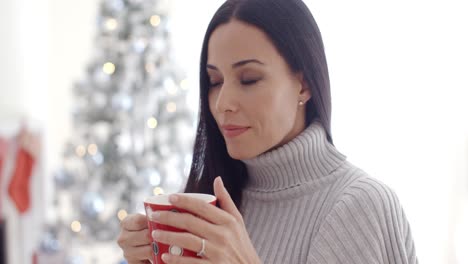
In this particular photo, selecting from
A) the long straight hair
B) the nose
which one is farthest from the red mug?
the long straight hair

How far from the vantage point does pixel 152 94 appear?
9.93 ft

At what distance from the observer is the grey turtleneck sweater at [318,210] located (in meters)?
0.89

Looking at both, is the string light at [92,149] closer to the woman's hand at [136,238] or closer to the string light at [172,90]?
the string light at [172,90]

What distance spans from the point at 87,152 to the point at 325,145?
2121 mm

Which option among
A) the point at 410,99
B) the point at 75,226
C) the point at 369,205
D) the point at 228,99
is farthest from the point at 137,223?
the point at 410,99

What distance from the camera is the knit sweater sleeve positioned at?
876mm

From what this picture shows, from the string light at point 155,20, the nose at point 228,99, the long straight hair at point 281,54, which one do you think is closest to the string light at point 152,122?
the string light at point 155,20

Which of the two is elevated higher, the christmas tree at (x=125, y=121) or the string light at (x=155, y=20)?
the string light at (x=155, y=20)

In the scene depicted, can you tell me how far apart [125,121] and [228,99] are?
215cm

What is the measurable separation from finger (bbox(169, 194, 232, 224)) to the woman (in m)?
0.03

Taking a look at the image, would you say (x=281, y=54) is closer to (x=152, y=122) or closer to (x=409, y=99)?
(x=152, y=122)

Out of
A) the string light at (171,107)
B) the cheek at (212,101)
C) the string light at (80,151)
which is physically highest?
the cheek at (212,101)

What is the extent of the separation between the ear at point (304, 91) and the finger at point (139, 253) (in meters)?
0.38

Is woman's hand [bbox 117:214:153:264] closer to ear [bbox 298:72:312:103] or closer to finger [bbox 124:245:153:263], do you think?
finger [bbox 124:245:153:263]
